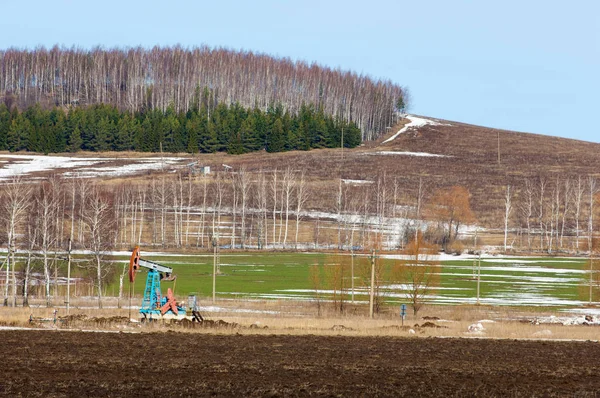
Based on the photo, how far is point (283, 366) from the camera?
33.2 metres

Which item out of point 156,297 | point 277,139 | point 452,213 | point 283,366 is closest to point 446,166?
point 277,139

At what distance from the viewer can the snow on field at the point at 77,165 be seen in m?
159

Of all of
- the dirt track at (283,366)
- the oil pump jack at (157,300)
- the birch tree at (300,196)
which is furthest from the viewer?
the birch tree at (300,196)

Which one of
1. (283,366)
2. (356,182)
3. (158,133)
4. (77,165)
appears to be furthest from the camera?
(158,133)

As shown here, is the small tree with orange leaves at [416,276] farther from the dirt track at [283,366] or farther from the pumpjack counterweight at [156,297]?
the dirt track at [283,366]

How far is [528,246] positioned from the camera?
13075cm

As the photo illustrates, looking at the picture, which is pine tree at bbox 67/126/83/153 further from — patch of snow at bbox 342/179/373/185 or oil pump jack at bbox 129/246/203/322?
oil pump jack at bbox 129/246/203/322

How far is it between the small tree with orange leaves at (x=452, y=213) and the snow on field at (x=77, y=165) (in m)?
52.9

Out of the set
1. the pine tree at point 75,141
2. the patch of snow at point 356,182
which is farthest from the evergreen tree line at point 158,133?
the patch of snow at point 356,182

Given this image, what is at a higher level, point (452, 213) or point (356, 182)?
point (356, 182)

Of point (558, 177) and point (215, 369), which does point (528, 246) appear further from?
point (215, 369)

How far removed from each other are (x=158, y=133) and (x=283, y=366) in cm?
15317

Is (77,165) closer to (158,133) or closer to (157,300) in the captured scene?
(158,133)

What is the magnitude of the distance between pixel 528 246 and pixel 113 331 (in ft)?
308
